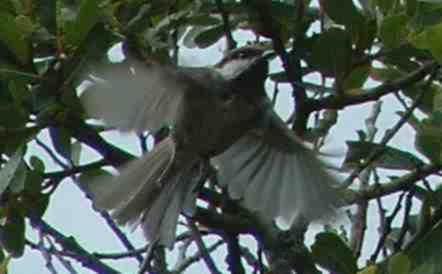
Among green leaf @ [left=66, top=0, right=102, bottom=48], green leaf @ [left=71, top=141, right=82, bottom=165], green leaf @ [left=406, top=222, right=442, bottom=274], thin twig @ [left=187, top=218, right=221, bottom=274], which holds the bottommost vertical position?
green leaf @ [left=406, top=222, right=442, bottom=274]

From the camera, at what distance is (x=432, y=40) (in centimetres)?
215

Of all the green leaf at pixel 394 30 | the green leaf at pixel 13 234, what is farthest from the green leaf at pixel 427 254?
the green leaf at pixel 13 234

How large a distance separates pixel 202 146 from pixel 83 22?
57 cm

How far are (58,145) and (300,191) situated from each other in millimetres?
616

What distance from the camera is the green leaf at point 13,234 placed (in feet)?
8.50

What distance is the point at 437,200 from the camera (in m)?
2.56

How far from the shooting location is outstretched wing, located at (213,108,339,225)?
2.76 m

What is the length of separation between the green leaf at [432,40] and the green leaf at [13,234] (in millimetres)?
976

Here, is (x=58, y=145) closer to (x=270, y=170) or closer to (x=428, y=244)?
(x=270, y=170)

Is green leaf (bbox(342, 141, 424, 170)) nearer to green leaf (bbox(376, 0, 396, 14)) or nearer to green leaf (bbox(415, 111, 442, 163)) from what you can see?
green leaf (bbox(415, 111, 442, 163))

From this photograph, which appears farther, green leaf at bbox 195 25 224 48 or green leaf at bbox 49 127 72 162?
green leaf at bbox 195 25 224 48

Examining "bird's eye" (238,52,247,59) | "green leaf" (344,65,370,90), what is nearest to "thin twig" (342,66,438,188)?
"green leaf" (344,65,370,90)

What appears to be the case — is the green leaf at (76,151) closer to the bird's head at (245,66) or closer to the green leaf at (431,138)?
the bird's head at (245,66)

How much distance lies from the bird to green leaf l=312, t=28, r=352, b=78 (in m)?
0.17
